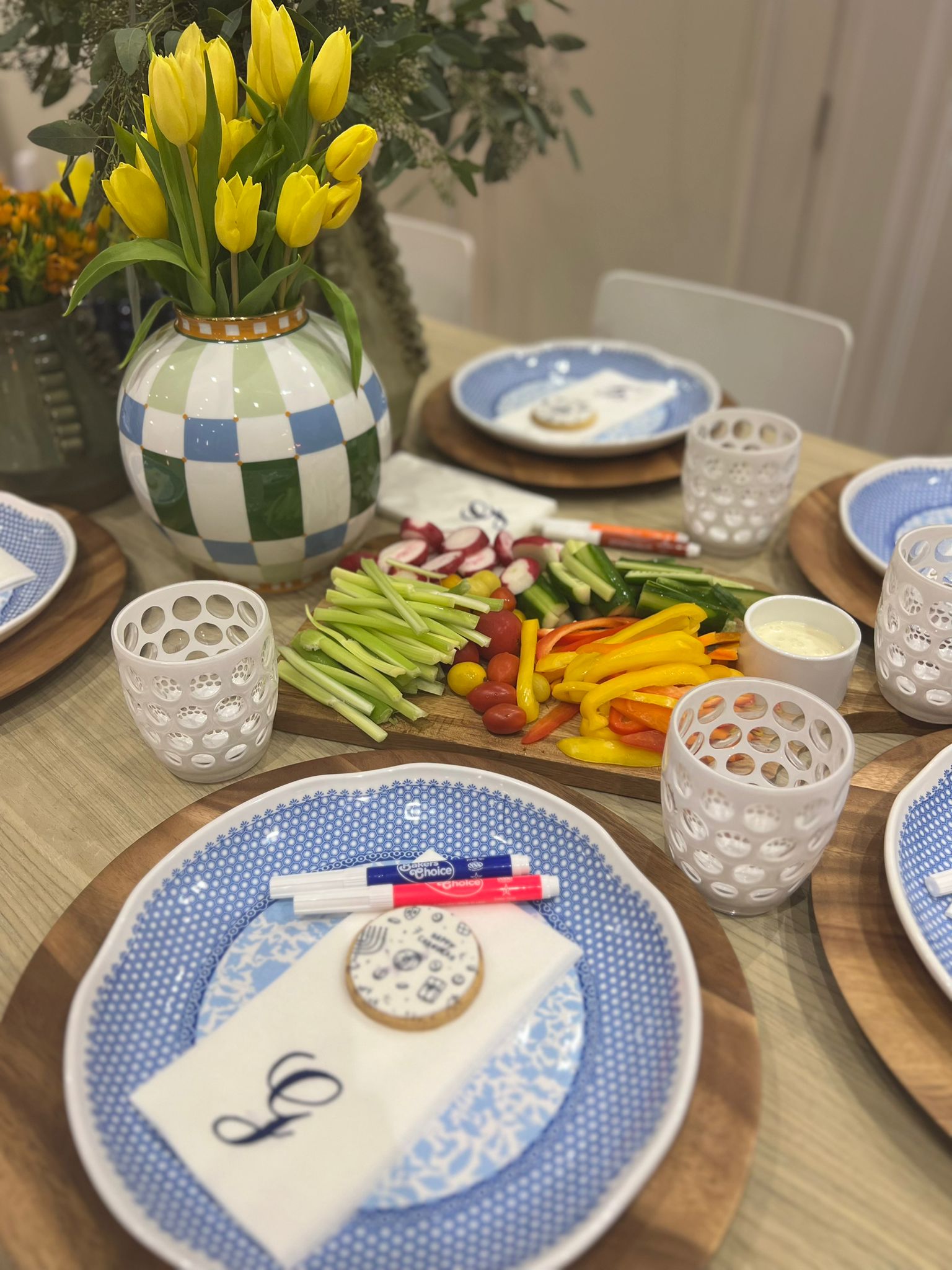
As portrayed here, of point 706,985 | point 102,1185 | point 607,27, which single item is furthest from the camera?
point 607,27

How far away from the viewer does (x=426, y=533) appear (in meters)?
1.17

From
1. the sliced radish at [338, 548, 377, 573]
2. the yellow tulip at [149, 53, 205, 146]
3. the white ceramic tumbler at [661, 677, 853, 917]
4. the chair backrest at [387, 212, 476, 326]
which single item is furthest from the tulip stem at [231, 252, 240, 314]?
the chair backrest at [387, 212, 476, 326]

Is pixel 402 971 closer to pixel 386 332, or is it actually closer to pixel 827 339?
pixel 386 332

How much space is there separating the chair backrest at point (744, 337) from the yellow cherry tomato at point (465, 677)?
3.80 feet

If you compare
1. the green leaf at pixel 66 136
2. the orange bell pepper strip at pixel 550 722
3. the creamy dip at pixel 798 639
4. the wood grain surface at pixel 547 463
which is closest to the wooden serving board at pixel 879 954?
the creamy dip at pixel 798 639

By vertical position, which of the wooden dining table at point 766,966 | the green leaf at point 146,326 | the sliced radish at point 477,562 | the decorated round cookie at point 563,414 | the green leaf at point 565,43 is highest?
the green leaf at point 565,43

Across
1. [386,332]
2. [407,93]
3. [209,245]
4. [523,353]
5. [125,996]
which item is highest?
[407,93]

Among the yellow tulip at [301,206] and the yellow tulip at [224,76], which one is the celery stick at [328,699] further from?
the yellow tulip at [224,76]

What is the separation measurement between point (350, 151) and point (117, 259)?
0.25 m

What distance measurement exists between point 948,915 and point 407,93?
105 centimetres

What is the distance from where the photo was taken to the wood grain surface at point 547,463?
139cm

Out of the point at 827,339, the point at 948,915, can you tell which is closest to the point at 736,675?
the point at 948,915

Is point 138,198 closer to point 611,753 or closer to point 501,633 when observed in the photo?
point 501,633

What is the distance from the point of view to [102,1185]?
0.55m
